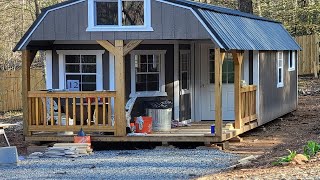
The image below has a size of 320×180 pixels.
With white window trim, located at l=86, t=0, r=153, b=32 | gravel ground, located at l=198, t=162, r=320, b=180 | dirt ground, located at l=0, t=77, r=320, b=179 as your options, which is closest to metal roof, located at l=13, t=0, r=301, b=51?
white window trim, located at l=86, t=0, r=153, b=32

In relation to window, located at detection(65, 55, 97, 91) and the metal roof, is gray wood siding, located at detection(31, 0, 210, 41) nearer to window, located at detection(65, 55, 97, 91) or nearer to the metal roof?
the metal roof

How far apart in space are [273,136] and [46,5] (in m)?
18.3

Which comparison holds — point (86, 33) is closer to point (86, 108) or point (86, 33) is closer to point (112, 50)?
point (112, 50)

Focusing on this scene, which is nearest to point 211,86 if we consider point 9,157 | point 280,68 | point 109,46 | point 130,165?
point 280,68

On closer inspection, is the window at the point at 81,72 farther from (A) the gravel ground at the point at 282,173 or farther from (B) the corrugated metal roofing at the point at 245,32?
(A) the gravel ground at the point at 282,173

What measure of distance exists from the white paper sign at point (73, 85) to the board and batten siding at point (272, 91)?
4.76 m

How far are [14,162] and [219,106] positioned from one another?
173 inches

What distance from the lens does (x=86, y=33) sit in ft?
47.9

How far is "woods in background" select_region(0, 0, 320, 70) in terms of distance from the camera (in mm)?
32219

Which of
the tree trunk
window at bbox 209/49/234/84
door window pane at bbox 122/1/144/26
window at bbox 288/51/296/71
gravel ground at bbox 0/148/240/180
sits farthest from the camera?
the tree trunk

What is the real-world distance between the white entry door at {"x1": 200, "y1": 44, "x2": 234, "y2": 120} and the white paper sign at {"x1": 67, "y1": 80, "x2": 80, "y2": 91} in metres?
3.53

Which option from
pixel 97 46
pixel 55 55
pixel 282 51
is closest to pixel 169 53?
pixel 97 46

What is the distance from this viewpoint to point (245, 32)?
16766 millimetres

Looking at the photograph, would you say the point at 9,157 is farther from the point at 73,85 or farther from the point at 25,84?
the point at 73,85
